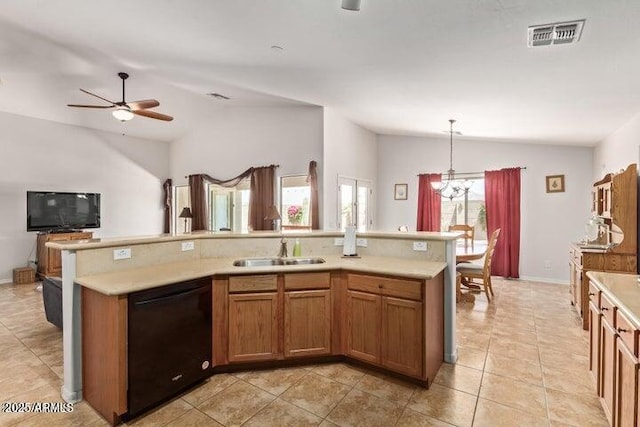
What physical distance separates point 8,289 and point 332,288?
5938mm

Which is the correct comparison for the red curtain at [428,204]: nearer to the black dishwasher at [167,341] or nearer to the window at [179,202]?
the black dishwasher at [167,341]

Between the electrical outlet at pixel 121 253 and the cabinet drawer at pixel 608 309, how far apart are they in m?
3.24

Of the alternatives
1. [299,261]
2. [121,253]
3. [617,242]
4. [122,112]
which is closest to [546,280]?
[617,242]

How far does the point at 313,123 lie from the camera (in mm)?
5402

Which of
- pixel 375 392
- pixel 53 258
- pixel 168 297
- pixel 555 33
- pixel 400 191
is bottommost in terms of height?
pixel 375 392

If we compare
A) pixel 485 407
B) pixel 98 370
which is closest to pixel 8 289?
pixel 98 370

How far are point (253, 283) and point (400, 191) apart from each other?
16.6 feet

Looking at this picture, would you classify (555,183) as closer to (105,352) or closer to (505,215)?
(505,215)

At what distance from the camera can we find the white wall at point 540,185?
213 inches

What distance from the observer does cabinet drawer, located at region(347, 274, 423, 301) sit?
7.65 ft

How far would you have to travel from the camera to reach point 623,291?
1.79 metres

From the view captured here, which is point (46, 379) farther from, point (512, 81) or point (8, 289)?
point (512, 81)

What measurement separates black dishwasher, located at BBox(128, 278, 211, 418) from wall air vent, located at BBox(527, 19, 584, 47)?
9.50ft

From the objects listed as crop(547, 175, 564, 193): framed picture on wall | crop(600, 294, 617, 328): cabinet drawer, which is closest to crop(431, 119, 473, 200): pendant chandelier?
crop(547, 175, 564, 193): framed picture on wall
